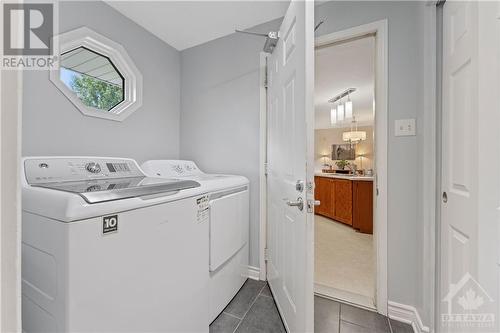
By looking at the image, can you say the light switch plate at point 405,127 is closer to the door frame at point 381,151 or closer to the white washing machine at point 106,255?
the door frame at point 381,151

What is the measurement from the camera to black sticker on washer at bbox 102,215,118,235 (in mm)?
796

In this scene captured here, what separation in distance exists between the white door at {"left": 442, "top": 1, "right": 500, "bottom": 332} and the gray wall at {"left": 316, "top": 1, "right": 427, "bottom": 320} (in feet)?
0.72

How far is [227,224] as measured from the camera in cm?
158

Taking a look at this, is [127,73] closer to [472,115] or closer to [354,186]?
[472,115]

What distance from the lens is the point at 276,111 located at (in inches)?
64.0

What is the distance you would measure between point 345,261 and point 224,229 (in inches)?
63.1

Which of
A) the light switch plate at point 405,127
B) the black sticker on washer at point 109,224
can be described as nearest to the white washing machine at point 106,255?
the black sticker on washer at point 109,224

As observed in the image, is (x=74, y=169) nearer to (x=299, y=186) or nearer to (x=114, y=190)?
(x=114, y=190)

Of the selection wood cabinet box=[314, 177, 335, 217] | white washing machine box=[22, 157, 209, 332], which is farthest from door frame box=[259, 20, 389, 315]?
wood cabinet box=[314, 177, 335, 217]

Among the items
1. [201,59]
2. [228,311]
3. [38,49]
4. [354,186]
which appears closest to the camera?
[38,49]

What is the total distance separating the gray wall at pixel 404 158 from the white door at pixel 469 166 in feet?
0.72

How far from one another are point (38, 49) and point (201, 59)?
1.26 meters

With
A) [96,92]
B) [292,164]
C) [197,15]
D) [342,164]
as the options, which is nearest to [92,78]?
[96,92]

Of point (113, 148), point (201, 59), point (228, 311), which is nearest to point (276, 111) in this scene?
point (201, 59)
